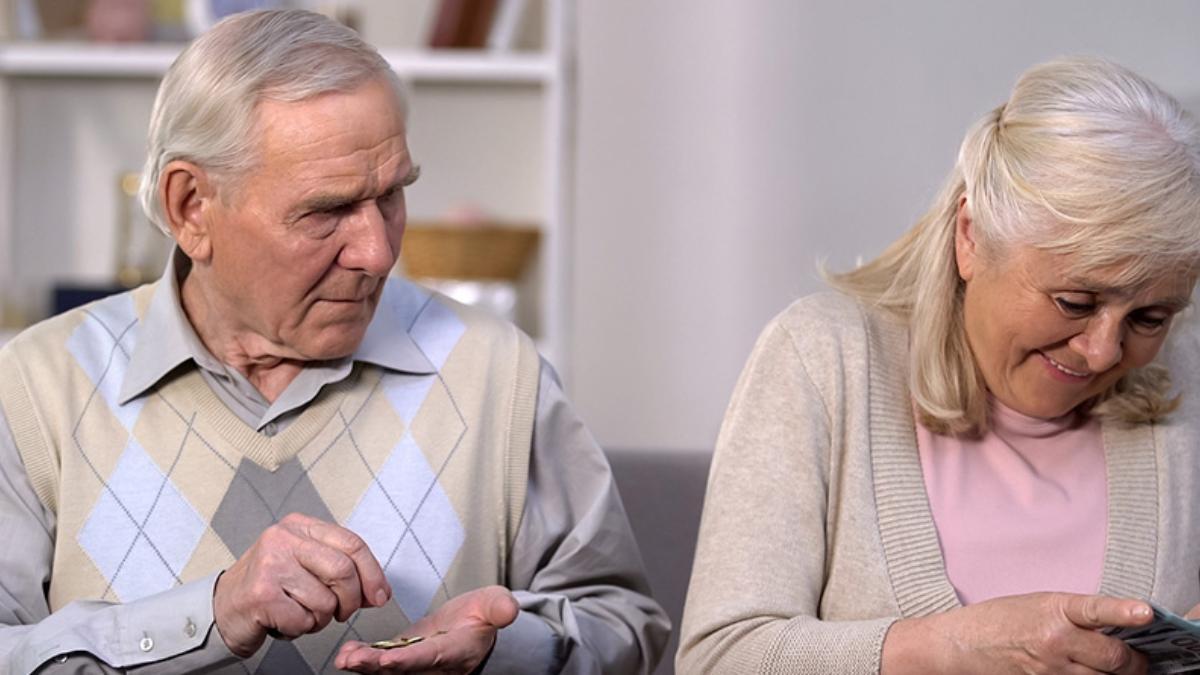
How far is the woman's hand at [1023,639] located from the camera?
1.50 meters

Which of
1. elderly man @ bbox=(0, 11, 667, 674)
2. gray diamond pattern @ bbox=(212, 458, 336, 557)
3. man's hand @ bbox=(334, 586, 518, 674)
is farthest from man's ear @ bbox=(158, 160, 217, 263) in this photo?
man's hand @ bbox=(334, 586, 518, 674)

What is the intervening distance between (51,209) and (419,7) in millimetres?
912

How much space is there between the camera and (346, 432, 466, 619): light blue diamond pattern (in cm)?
176

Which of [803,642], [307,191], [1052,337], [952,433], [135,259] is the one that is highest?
[307,191]

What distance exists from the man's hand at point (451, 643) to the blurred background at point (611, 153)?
5.48ft

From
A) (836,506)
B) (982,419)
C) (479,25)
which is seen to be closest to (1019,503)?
(982,419)

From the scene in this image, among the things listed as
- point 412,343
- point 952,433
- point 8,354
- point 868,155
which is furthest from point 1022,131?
point 868,155

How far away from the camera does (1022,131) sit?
1768 mm

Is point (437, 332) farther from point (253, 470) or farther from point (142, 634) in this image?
point (142, 634)

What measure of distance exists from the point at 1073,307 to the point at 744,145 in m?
1.67

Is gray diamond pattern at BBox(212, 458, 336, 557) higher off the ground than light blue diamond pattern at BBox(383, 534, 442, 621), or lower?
higher

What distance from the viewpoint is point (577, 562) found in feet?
5.86

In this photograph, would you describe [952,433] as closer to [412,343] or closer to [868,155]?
[412,343]

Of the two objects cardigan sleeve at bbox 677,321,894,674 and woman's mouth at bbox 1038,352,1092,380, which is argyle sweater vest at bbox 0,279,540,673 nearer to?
cardigan sleeve at bbox 677,321,894,674
